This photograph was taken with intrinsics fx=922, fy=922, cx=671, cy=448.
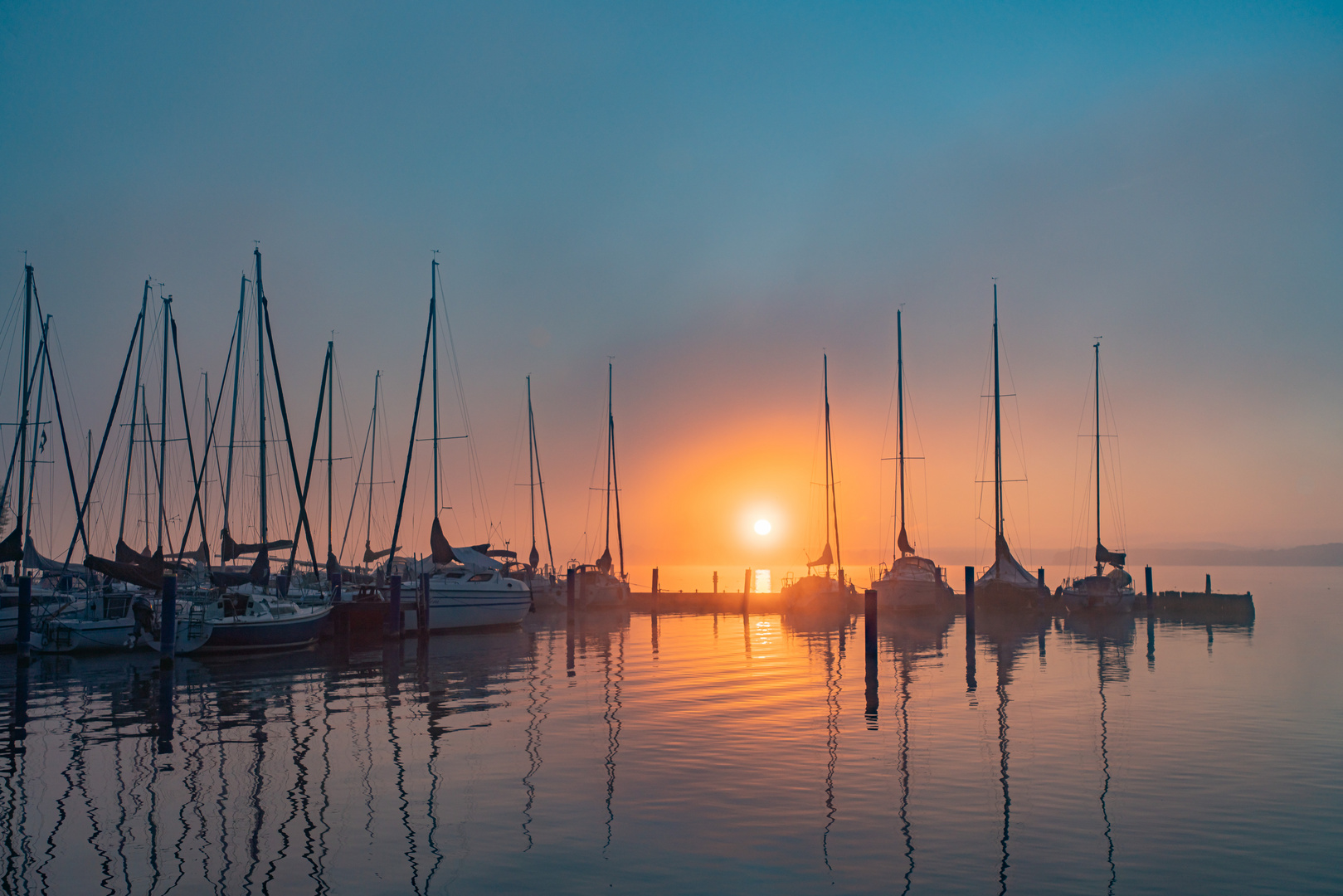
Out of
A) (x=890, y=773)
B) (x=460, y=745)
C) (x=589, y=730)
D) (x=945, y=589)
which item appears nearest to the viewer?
(x=890, y=773)

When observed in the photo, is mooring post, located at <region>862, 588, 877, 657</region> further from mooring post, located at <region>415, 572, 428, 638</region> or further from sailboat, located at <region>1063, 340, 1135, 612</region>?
sailboat, located at <region>1063, 340, 1135, 612</region>

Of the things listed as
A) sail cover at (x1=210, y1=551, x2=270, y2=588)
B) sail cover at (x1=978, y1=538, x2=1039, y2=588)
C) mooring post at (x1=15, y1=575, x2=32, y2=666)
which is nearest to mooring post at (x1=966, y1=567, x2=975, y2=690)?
sail cover at (x1=978, y1=538, x2=1039, y2=588)

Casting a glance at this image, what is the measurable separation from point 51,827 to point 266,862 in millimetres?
3497

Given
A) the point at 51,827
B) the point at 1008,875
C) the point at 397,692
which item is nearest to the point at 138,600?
the point at 397,692

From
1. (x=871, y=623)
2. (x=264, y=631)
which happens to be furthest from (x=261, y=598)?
(x=871, y=623)

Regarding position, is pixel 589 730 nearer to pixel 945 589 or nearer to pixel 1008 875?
pixel 1008 875

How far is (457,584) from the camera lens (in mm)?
44906

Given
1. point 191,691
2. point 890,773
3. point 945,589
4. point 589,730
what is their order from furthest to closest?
point 945,589, point 191,691, point 589,730, point 890,773

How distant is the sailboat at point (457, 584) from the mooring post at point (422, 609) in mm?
255

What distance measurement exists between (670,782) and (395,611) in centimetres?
2816

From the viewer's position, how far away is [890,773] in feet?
48.6

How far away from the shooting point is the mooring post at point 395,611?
3941 cm

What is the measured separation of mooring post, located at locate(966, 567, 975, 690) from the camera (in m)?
28.0

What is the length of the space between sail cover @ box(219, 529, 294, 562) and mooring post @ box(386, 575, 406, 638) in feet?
22.2
